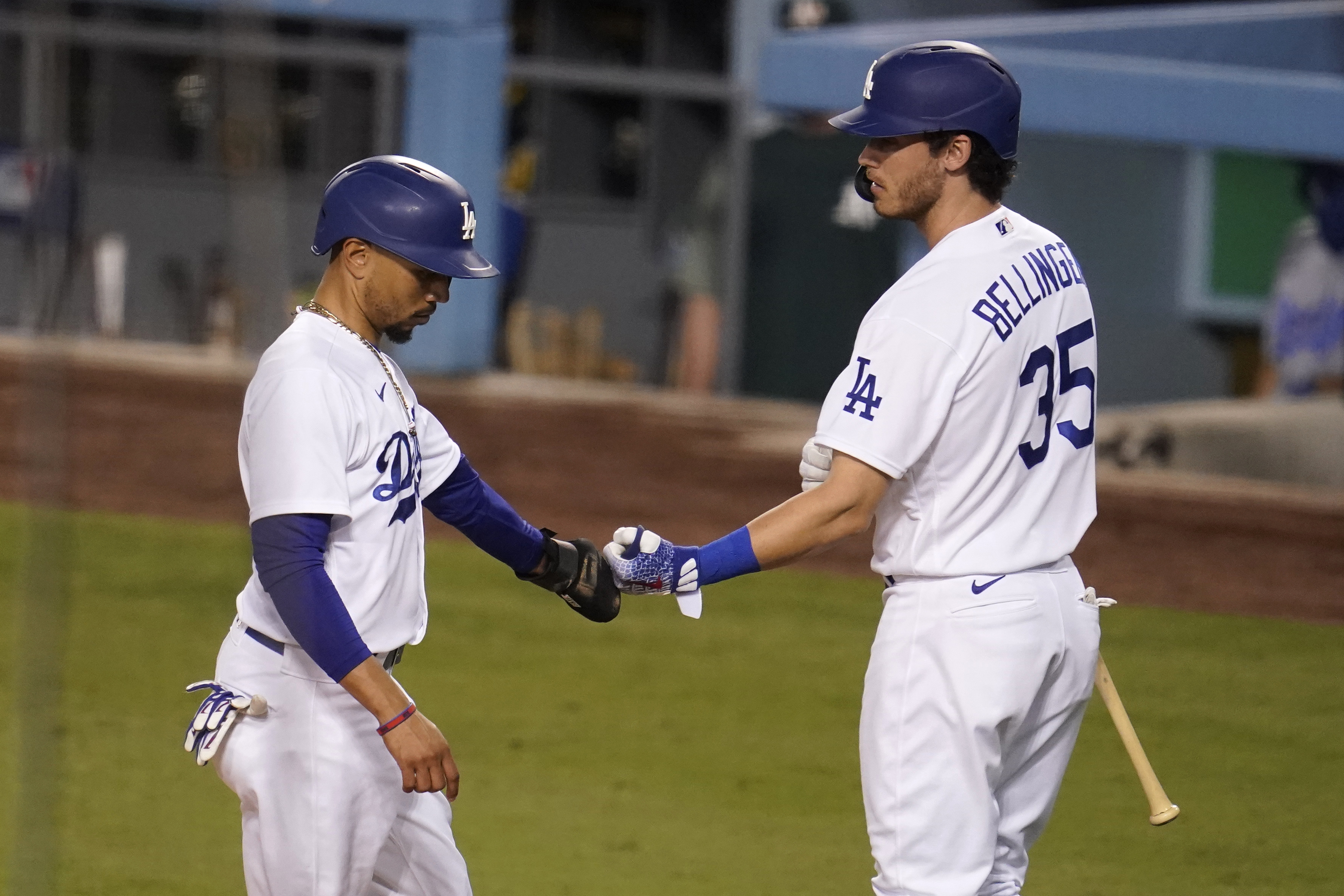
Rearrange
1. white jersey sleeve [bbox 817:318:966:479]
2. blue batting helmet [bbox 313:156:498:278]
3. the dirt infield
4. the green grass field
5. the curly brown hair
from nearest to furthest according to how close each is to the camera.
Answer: white jersey sleeve [bbox 817:318:966:479] < blue batting helmet [bbox 313:156:498:278] < the curly brown hair < the green grass field < the dirt infield

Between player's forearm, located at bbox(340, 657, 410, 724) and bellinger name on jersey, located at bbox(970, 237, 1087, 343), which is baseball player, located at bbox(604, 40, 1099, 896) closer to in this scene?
bellinger name on jersey, located at bbox(970, 237, 1087, 343)

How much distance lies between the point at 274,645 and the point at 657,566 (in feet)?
2.23

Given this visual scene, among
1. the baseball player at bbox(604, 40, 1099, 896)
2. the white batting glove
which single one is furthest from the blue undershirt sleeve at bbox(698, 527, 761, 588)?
the white batting glove

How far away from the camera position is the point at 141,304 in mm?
17750

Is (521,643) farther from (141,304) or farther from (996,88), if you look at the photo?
(141,304)

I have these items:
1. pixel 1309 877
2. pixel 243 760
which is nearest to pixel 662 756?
pixel 1309 877

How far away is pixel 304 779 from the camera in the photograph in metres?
2.92

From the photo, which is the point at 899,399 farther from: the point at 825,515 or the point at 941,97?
the point at 941,97

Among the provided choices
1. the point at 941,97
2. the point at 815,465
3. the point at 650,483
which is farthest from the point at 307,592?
the point at 650,483

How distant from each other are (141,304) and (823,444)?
15841 mm

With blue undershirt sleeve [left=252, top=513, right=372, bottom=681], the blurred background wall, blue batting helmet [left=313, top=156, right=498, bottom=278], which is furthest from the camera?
the blurred background wall

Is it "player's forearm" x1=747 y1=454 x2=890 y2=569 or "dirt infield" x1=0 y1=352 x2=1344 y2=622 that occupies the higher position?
"player's forearm" x1=747 y1=454 x2=890 y2=569

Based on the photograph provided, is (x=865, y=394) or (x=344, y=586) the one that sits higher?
(x=865, y=394)

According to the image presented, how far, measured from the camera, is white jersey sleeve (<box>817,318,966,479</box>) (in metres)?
2.90
